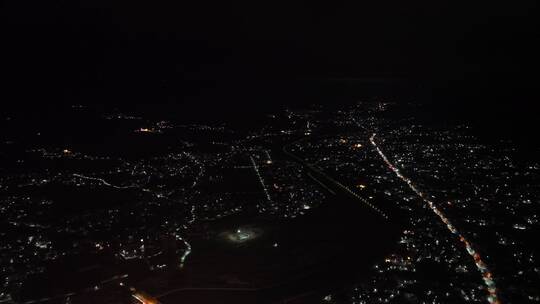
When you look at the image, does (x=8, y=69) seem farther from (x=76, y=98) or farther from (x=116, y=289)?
(x=116, y=289)

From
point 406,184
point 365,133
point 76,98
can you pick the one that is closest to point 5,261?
point 406,184

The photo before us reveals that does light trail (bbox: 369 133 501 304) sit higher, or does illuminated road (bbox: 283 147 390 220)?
illuminated road (bbox: 283 147 390 220)

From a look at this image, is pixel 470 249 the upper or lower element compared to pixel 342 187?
lower

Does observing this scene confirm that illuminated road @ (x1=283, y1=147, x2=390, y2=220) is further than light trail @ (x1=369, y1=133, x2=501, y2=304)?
Yes

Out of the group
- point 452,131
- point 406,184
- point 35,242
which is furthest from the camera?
point 452,131

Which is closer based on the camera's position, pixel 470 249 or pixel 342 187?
pixel 470 249

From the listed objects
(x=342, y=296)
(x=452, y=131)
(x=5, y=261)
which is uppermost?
(x=5, y=261)

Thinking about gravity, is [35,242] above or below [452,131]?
above

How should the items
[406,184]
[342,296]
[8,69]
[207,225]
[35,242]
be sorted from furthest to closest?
[8,69]
[406,184]
[207,225]
[35,242]
[342,296]

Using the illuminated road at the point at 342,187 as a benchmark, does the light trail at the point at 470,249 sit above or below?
below

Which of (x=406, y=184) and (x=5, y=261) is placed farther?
(x=406, y=184)

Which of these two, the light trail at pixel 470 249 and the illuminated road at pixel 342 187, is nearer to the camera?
the light trail at pixel 470 249
